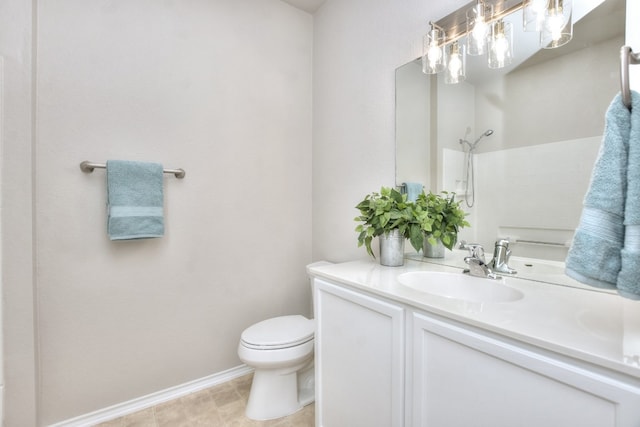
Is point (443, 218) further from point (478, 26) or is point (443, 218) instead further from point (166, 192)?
point (166, 192)

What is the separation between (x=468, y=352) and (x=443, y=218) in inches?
25.8

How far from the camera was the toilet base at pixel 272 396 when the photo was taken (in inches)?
57.7

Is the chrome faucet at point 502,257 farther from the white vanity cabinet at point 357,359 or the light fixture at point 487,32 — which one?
the light fixture at point 487,32

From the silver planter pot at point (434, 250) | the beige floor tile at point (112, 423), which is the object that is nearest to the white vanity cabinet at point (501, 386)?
the silver planter pot at point (434, 250)

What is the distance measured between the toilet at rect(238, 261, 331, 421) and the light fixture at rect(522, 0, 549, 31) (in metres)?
1.61

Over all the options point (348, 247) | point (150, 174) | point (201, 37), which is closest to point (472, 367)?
point (348, 247)

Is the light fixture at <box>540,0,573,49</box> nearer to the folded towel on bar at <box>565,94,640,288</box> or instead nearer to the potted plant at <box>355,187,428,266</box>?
the folded towel on bar at <box>565,94,640,288</box>

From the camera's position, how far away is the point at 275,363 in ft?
4.58

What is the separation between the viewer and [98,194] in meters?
1.42

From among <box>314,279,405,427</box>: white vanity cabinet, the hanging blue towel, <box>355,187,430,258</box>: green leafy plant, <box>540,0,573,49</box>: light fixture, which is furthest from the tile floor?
<box>540,0,573,49</box>: light fixture

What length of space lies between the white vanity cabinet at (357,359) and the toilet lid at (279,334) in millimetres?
238

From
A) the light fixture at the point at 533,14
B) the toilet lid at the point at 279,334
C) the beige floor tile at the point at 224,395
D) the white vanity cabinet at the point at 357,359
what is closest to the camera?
the white vanity cabinet at the point at 357,359

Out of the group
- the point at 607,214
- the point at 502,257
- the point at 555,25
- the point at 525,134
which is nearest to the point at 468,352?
the point at 607,214

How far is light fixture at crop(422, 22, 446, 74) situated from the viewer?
1.29 m
